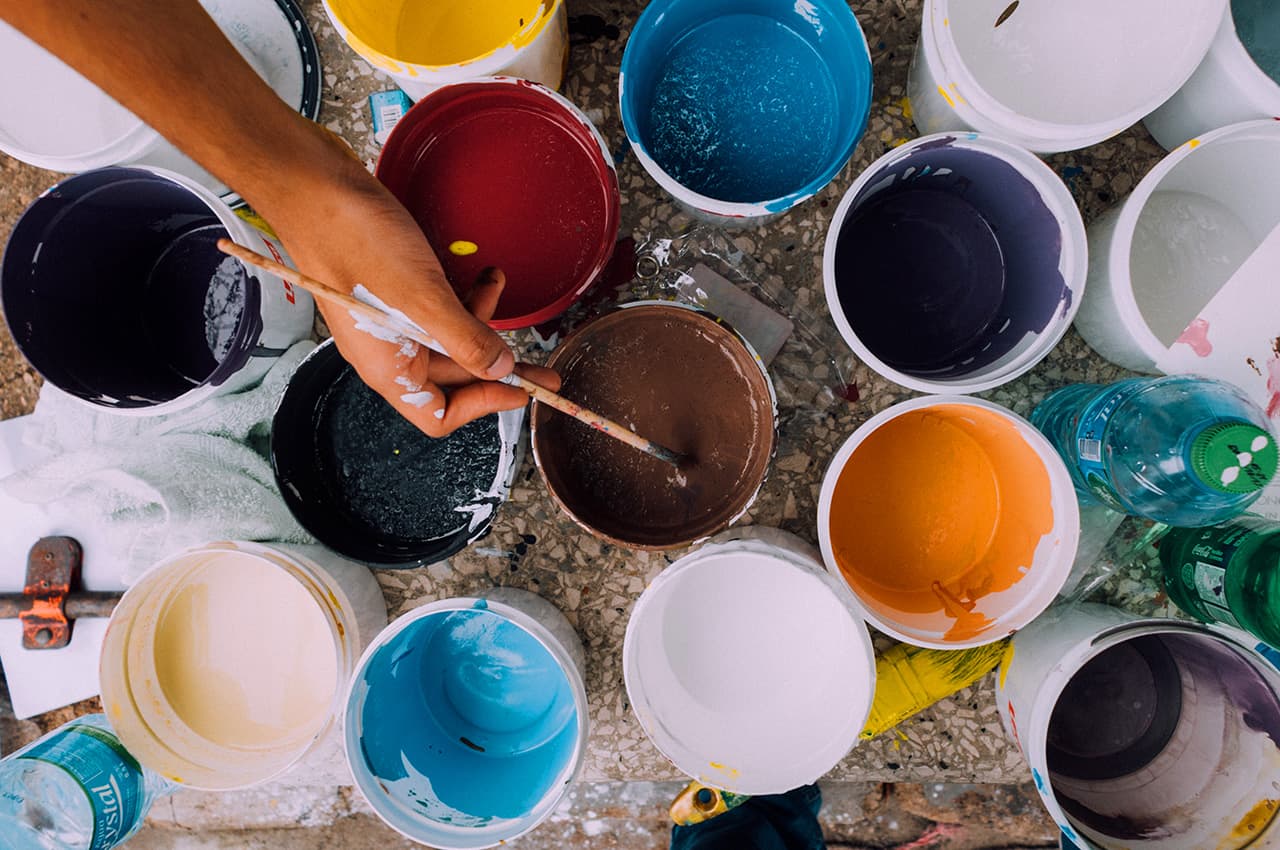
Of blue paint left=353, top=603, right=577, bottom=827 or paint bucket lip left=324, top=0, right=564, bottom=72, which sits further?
blue paint left=353, top=603, right=577, bottom=827

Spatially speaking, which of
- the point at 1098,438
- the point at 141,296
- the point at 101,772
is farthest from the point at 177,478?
the point at 1098,438

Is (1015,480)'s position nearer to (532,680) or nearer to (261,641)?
(532,680)

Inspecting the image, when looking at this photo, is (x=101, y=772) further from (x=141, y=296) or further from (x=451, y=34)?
(x=451, y=34)

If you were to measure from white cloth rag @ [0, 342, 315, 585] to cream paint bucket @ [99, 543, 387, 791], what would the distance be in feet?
0.30

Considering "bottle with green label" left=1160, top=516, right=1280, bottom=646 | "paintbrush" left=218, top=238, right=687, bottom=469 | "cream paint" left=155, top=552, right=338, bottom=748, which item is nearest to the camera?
"paintbrush" left=218, top=238, right=687, bottom=469

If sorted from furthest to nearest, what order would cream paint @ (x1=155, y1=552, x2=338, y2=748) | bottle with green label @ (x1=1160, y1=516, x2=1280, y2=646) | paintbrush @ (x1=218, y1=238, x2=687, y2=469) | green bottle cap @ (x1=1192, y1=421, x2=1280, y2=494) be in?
1. cream paint @ (x1=155, y1=552, x2=338, y2=748)
2. bottle with green label @ (x1=1160, y1=516, x2=1280, y2=646)
3. green bottle cap @ (x1=1192, y1=421, x2=1280, y2=494)
4. paintbrush @ (x1=218, y1=238, x2=687, y2=469)

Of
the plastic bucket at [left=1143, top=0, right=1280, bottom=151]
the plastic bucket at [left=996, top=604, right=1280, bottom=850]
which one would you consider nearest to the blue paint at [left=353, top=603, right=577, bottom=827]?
the plastic bucket at [left=996, top=604, right=1280, bottom=850]

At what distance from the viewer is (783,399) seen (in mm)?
1422

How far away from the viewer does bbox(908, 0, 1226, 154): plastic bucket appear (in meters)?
1.18

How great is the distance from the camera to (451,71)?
1132 millimetres

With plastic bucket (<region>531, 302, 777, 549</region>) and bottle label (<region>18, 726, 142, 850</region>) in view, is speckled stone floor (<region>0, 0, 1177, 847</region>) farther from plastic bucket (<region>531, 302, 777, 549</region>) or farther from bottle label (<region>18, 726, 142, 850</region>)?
bottle label (<region>18, 726, 142, 850</region>)

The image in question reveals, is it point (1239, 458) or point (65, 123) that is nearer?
point (1239, 458)

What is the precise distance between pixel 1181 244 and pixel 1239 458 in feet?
→ 1.75

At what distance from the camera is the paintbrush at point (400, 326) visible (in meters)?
0.86
